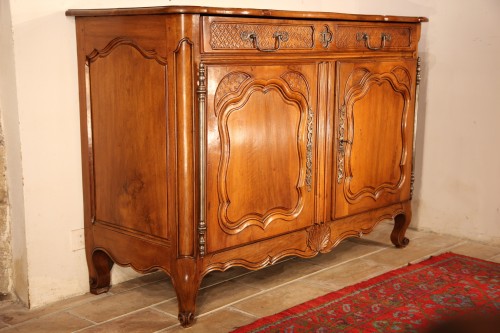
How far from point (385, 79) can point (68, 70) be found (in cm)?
131

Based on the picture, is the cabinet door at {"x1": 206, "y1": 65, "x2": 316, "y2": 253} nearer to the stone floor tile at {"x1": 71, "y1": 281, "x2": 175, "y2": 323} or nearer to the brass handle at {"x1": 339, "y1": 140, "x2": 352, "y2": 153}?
the brass handle at {"x1": 339, "y1": 140, "x2": 352, "y2": 153}

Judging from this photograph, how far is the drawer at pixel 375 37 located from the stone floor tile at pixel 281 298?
0.95m

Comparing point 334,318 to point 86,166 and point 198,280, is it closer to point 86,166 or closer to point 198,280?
point 198,280

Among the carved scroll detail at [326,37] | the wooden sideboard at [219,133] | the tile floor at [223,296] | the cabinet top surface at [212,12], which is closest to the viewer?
the cabinet top surface at [212,12]

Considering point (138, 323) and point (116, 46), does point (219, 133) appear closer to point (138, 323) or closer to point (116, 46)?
point (116, 46)

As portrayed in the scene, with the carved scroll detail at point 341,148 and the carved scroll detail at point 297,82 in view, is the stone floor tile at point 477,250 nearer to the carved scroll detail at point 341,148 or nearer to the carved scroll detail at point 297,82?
the carved scroll detail at point 341,148

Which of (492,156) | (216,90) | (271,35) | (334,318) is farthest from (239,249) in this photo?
(492,156)

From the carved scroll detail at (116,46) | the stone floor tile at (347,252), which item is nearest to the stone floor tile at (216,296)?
the stone floor tile at (347,252)

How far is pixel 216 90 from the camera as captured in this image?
91.0 inches

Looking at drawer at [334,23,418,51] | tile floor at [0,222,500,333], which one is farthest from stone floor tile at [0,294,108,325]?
drawer at [334,23,418,51]

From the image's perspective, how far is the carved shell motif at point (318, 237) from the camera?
2.77 m

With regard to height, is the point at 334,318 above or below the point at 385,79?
below

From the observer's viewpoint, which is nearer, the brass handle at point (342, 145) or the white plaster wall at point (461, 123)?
the brass handle at point (342, 145)

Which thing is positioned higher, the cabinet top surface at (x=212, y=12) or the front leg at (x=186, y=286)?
the cabinet top surface at (x=212, y=12)
